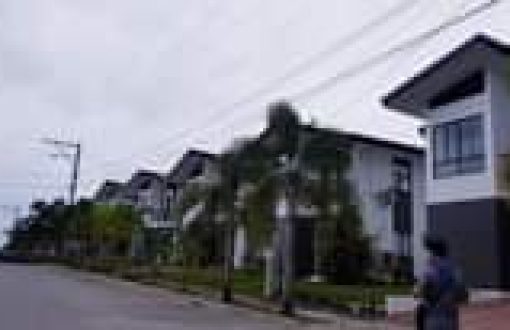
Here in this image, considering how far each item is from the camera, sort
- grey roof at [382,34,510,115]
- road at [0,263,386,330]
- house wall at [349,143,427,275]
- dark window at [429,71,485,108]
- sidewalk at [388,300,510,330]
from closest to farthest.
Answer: road at [0,263,386,330] → sidewalk at [388,300,510,330] → grey roof at [382,34,510,115] → dark window at [429,71,485,108] → house wall at [349,143,427,275]

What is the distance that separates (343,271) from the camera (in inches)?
1384

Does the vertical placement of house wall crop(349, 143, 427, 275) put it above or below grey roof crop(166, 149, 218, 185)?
below

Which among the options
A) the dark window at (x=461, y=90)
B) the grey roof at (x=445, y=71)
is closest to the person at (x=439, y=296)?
the grey roof at (x=445, y=71)

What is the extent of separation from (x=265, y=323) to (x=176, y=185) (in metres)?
41.7

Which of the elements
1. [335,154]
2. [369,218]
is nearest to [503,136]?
[335,154]

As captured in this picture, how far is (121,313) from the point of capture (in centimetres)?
2250

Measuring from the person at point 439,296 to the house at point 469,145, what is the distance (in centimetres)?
1649

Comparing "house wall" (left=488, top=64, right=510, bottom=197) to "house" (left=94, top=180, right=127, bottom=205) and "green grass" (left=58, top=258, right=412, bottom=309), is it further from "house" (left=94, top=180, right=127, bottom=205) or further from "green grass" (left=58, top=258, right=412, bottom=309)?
"house" (left=94, top=180, right=127, bottom=205)

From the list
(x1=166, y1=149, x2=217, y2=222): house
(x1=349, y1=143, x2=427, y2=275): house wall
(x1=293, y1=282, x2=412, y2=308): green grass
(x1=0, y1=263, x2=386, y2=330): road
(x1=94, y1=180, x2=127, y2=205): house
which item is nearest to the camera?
(x1=0, y1=263, x2=386, y2=330): road

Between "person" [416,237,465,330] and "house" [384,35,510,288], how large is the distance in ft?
54.1

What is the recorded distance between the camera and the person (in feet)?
29.5

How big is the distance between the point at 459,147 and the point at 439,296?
20103mm

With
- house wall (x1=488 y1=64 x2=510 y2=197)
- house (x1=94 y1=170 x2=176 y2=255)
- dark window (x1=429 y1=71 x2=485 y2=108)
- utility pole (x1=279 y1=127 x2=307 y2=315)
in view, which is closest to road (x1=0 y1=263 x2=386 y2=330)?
utility pole (x1=279 y1=127 x2=307 y2=315)

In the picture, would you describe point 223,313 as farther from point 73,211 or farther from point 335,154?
point 73,211
